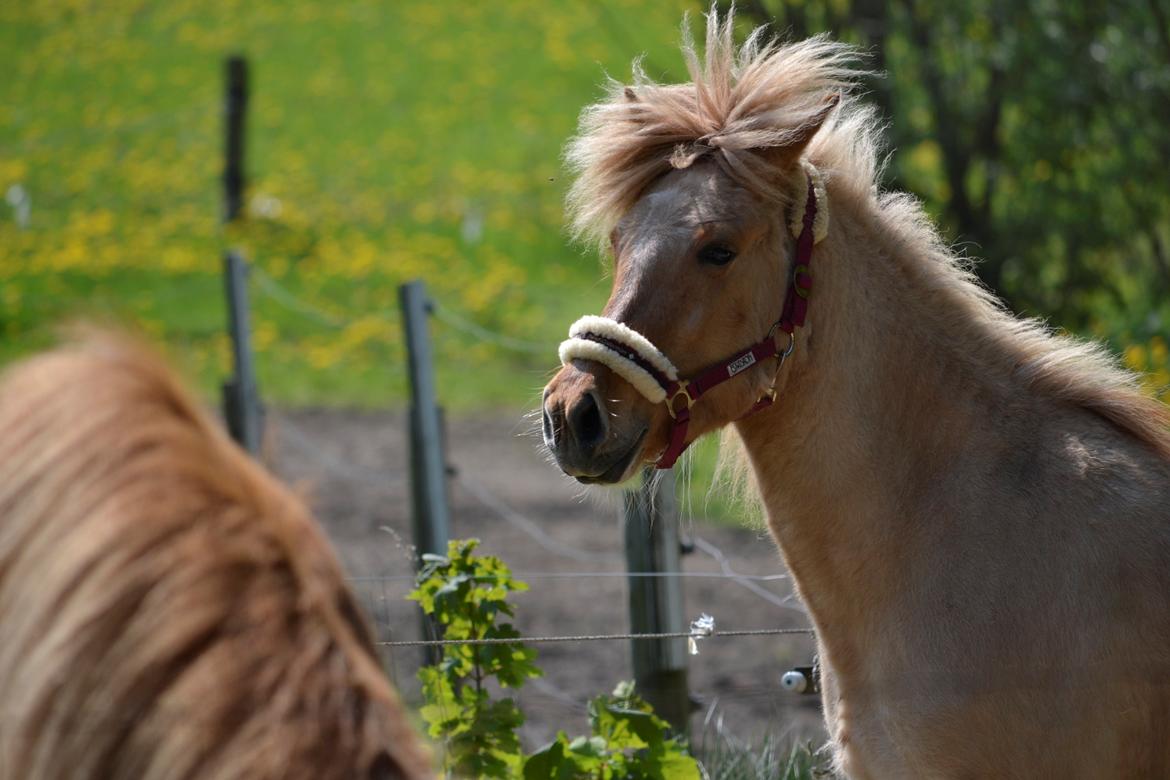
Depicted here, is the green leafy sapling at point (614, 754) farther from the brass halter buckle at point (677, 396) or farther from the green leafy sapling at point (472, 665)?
the brass halter buckle at point (677, 396)

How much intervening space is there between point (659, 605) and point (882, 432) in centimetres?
152

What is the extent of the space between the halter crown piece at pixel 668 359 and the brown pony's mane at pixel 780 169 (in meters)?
0.09

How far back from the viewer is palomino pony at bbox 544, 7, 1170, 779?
A: 266cm

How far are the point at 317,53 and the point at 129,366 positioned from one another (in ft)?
84.5

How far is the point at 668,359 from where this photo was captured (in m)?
2.85

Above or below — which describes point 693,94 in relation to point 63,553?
above

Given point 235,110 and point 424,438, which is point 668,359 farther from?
point 235,110

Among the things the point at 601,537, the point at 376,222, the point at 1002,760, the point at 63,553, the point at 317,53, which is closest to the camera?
the point at 63,553

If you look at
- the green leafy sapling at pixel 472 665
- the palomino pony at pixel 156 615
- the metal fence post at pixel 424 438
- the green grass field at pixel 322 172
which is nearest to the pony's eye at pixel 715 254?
the green leafy sapling at pixel 472 665

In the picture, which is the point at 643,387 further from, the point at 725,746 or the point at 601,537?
the point at 601,537

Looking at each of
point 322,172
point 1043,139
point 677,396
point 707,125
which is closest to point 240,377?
point 707,125

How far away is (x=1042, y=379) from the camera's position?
298 cm

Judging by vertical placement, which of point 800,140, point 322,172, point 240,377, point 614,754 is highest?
point 322,172

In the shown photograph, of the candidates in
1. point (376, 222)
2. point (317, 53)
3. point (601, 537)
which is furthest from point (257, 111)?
point (601, 537)
